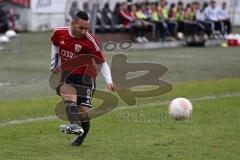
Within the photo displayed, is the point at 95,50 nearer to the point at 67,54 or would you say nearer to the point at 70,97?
the point at 67,54

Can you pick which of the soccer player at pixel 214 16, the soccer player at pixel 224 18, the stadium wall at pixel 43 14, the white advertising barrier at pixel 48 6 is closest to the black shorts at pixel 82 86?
the soccer player at pixel 214 16

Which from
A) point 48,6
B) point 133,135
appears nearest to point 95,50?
point 133,135

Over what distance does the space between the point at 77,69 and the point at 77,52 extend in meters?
0.25

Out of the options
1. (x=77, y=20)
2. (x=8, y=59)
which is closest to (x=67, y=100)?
(x=77, y=20)

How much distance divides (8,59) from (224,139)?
1567 centimetres

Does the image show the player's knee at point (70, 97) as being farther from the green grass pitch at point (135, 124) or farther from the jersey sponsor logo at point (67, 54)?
the green grass pitch at point (135, 124)

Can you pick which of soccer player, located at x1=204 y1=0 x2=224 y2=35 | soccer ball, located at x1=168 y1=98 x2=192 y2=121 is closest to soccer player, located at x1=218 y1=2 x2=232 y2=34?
soccer player, located at x1=204 y1=0 x2=224 y2=35

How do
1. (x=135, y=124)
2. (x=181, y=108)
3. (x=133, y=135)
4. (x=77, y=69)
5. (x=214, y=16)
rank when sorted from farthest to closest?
(x=214, y=16)
(x=135, y=124)
(x=181, y=108)
(x=133, y=135)
(x=77, y=69)

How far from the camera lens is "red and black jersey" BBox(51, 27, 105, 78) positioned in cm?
1116

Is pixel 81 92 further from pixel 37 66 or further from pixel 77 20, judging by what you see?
pixel 37 66

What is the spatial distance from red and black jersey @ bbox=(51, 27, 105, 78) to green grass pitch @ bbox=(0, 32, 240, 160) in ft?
3.59

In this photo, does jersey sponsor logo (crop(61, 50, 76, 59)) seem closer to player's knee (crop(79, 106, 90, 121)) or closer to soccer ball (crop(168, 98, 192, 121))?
player's knee (crop(79, 106, 90, 121))

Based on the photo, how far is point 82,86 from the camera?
11227 millimetres

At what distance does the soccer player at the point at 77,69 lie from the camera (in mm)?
11156
